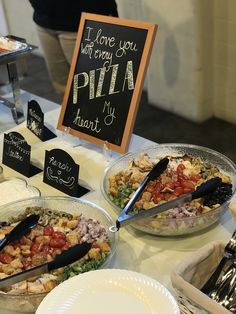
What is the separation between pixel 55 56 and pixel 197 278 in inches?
75.6

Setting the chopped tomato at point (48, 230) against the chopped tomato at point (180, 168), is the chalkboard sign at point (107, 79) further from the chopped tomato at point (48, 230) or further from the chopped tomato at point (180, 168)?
the chopped tomato at point (48, 230)

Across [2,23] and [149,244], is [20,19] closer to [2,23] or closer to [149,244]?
[2,23]

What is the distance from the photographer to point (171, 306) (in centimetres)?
64

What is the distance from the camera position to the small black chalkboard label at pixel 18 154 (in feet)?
4.08

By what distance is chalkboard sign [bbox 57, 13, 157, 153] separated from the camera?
1222 mm

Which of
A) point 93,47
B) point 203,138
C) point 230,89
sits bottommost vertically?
point 203,138

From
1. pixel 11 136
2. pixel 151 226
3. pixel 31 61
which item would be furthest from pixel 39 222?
pixel 31 61

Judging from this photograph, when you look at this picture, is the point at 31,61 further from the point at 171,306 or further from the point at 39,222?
the point at 171,306

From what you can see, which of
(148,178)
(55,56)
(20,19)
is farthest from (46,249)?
(20,19)

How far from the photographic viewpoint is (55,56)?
2.48m

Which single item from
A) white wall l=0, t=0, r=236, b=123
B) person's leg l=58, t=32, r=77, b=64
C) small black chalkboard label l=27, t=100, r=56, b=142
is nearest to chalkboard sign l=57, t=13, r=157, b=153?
small black chalkboard label l=27, t=100, r=56, b=142

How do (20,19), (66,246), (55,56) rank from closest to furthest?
1. (66,246)
2. (55,56)
3. (20,19)

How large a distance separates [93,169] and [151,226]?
374 mm

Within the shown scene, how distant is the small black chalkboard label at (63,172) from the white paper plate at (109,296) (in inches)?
16.8
